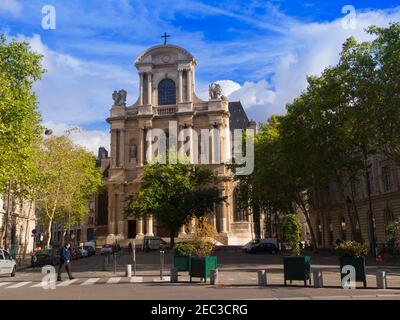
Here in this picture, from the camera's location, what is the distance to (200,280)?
65.0ft

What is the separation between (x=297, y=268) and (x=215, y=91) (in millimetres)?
52692

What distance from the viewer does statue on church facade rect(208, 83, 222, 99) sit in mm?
67875

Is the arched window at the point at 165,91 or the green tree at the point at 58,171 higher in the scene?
the arched window at the point at 165,91

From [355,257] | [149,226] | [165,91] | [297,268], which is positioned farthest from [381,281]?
[165,91]

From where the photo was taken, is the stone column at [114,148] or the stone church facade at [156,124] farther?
the stone column at [114,148]

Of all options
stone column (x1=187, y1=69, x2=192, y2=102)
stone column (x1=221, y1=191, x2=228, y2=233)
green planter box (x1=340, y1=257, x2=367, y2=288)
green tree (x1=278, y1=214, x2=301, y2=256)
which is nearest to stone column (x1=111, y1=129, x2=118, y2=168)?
stone column (x1=187, y1=69, x2=192, y2=102)

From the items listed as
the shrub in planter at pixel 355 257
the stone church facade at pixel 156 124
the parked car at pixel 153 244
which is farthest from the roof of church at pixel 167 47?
the shrub in planter at pixel 355 257

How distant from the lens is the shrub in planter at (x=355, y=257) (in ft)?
53.7

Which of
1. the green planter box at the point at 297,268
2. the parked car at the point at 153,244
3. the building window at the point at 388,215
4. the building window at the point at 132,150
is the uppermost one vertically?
the building window at the point at 132,150

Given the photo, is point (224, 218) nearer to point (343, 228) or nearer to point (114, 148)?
point (343, 228)

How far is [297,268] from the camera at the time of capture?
677 inches

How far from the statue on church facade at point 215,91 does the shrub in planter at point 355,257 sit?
171 ft

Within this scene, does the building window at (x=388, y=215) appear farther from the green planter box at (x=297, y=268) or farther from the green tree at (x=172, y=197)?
the green planter box at (x=297, y=268)
